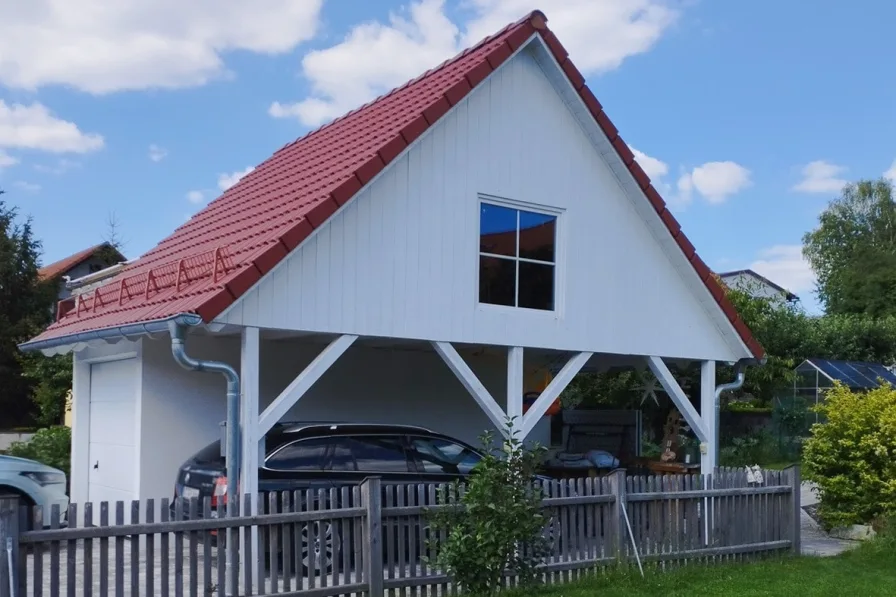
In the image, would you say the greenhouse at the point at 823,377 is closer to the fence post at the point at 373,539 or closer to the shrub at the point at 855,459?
the shrub at the point at 855,459

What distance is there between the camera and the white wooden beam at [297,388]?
8680 millimetres

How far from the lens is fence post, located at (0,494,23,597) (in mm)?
6336

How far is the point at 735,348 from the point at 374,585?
7.45 m

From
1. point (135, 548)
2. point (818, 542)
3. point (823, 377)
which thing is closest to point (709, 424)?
point (818, 542)

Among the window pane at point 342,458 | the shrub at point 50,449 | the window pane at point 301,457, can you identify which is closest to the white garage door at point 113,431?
the window pane at point 301,457

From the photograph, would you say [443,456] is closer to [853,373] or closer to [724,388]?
[724,388]

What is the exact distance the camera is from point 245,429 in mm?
8594

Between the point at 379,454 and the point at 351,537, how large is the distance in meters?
2.03

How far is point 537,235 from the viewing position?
11.7m

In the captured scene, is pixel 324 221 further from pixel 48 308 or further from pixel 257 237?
pixel 48 308

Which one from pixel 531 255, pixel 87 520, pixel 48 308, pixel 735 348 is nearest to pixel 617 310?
pixel 531 255

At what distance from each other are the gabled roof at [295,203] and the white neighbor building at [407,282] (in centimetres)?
3

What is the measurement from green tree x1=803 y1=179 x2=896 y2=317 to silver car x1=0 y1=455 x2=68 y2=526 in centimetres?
4962

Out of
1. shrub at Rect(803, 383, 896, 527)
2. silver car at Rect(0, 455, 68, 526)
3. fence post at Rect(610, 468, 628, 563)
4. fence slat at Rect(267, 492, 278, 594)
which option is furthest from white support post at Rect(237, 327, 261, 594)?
shrub at Rect(803, 383, 896, 527)
